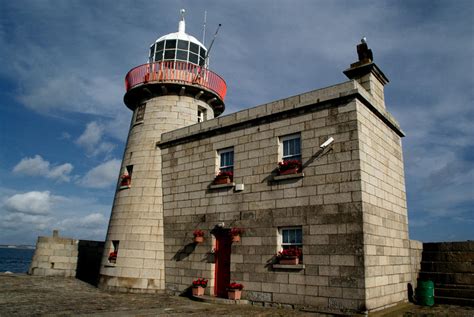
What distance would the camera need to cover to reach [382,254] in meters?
10.5

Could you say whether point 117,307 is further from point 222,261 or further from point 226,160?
point 226,160

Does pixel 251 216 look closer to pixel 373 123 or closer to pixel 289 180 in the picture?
pixel 289 180

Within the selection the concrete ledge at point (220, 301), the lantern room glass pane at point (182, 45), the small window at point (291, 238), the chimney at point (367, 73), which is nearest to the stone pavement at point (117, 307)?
the concrete ledge at point (220, 301)

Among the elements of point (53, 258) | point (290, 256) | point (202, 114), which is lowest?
point (53, 258)

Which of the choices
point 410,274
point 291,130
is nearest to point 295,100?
point 291,130

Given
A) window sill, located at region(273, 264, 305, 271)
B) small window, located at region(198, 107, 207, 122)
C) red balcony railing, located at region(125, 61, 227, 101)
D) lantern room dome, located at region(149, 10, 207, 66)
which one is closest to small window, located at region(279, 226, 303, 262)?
window sill, located at region(273, 264, 305, 271)

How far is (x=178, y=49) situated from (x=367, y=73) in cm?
946

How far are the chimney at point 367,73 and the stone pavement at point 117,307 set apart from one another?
21.7ft

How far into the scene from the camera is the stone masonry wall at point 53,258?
18656mm

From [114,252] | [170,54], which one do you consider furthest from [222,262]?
[170,54]

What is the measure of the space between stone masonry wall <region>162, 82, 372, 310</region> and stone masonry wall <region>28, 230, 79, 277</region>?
7.71 meters

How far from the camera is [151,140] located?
53.6ft

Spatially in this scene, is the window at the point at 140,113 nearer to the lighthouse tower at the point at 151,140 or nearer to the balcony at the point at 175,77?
the lighthouse tower at the point at 151,140

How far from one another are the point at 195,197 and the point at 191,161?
60.9 inches
